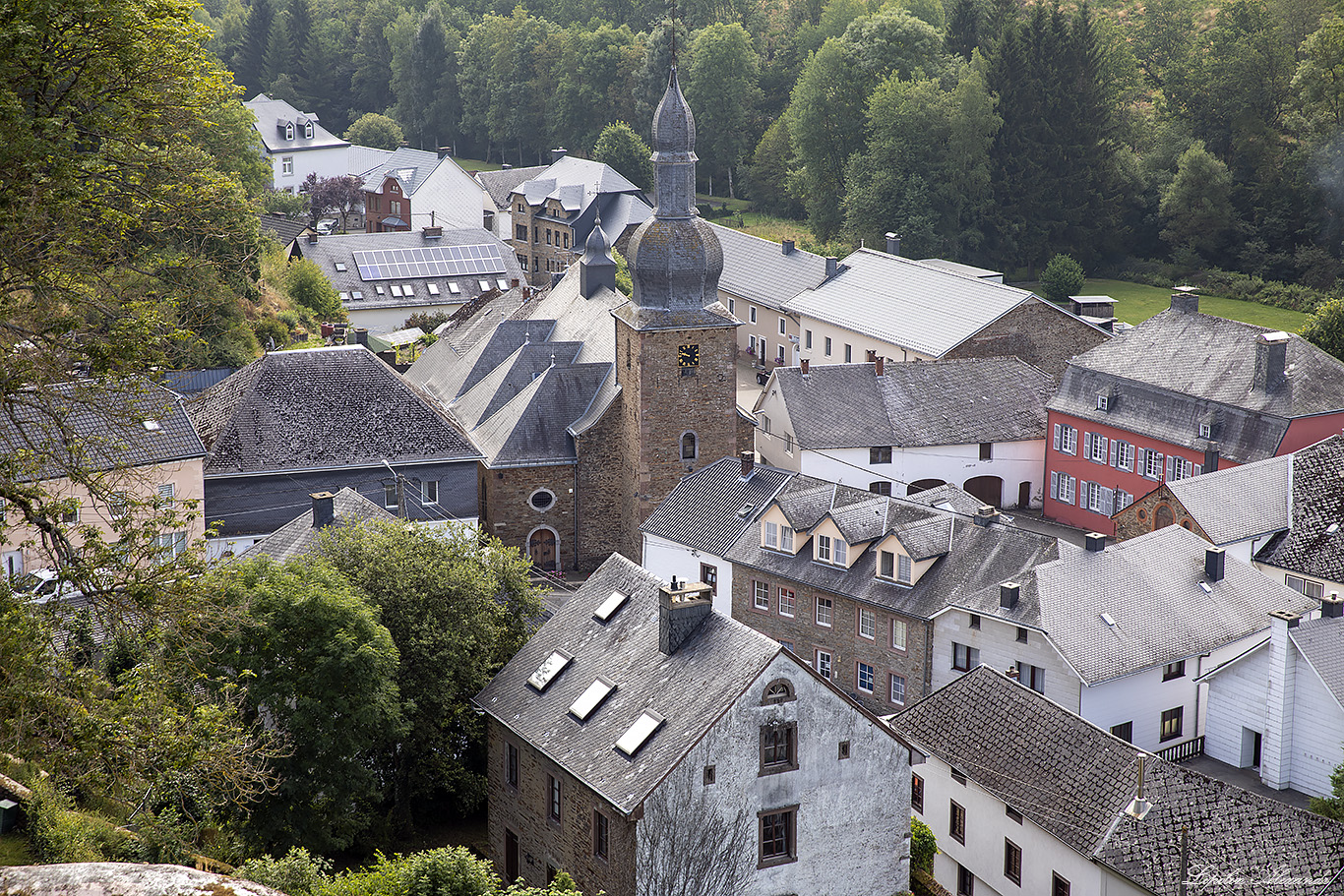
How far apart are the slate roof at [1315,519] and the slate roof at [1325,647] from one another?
24.9ft

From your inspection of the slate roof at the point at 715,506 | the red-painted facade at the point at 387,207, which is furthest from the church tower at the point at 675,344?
the red-painted facade at the point at 387,207

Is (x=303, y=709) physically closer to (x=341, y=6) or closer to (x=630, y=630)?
(x=630, y=630)

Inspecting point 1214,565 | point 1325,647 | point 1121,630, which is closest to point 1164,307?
point 1214,565

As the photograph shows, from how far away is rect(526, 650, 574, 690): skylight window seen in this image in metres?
32.1

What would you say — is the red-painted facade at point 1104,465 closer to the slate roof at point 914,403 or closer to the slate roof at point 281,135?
the slate roof at point 914,403

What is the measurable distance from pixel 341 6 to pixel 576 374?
13364 centimetres

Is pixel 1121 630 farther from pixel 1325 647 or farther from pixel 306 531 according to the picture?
pixel 306 531

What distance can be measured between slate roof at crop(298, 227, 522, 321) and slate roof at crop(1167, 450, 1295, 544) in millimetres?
47808

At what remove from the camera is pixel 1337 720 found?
35.9m

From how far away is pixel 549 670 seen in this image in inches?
1271

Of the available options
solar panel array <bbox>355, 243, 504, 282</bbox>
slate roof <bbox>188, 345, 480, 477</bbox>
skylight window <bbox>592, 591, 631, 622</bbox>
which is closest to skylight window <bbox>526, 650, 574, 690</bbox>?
skylight window <bbox>592, 591, 631, 622</bbox>

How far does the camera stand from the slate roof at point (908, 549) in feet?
132

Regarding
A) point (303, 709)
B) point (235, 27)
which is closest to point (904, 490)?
point (303, 709)

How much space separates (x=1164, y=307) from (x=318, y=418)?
54617 mm
